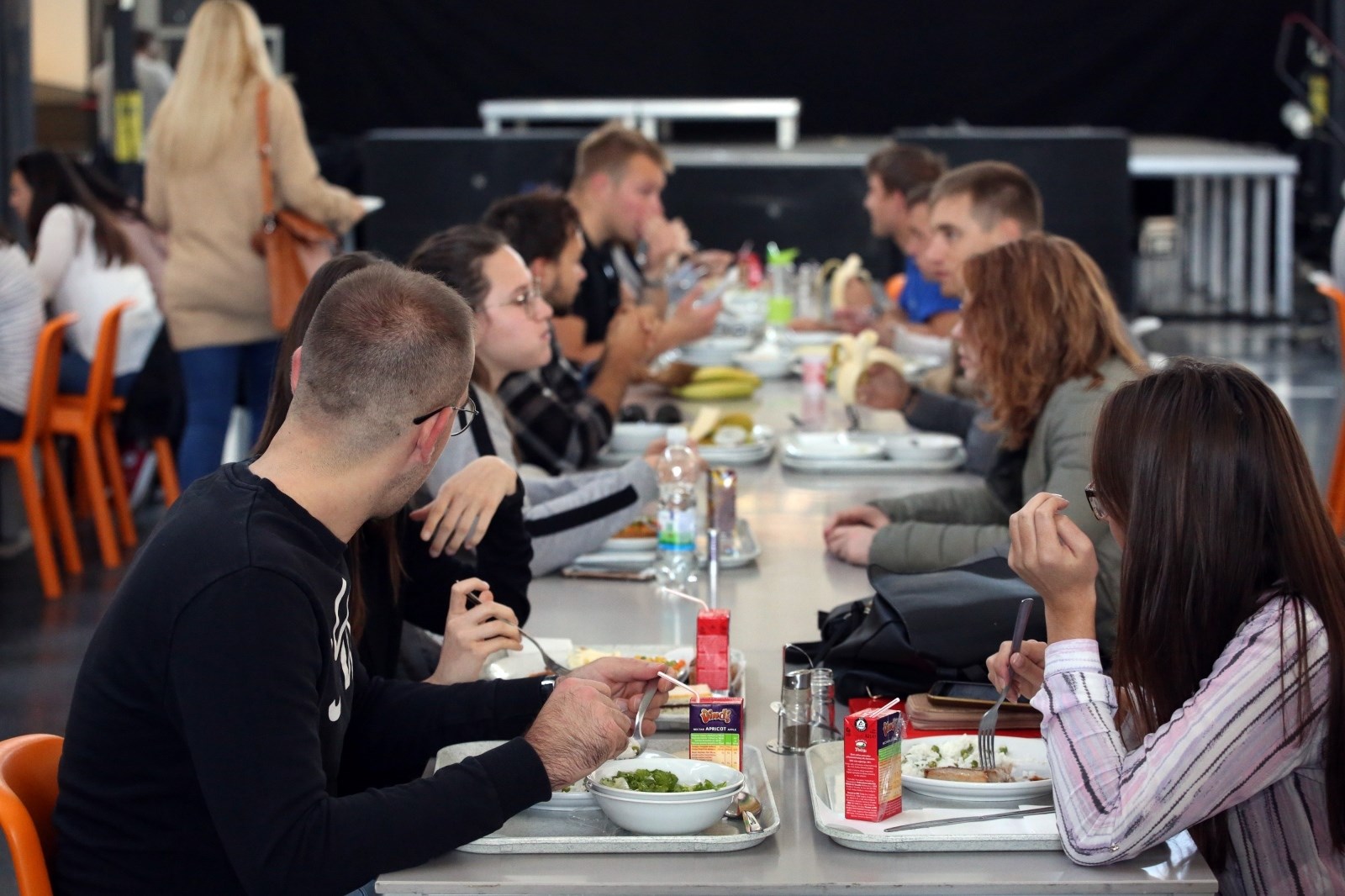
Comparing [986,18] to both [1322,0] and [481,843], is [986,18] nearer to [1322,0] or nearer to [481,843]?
[1322,0]

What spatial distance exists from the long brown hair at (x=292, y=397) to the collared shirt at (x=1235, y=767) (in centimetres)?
80

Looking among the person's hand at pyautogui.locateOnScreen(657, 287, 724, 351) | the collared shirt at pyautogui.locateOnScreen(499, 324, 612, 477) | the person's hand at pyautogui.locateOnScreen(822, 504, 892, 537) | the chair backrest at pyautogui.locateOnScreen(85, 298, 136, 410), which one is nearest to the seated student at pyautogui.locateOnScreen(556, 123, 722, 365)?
the person's hand at pyautogui.locateOnScreen(657, 287, 724, 351)

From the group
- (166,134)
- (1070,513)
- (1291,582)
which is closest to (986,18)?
(166,134)

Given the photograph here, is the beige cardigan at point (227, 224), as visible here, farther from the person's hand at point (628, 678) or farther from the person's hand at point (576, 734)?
the person's hand at point (576, 734)

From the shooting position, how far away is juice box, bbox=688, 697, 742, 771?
1603mm

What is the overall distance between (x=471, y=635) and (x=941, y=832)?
67 cm

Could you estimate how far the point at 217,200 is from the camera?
15.9 ft

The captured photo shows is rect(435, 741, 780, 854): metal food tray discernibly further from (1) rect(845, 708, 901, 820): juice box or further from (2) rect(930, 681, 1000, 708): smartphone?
(2) rect(930, 681, 1000, 708): smartphone

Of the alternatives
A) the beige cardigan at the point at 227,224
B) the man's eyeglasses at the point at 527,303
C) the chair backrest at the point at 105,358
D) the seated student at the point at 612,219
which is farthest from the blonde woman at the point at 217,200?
the man's eyeglasses at the point at 527,303

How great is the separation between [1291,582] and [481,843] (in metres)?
0.80

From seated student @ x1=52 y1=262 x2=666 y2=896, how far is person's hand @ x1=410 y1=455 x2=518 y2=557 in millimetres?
584

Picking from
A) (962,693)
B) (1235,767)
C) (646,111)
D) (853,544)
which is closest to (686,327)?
(853,544)

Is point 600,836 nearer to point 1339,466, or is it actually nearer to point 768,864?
point 768,864

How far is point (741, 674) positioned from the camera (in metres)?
1.94
